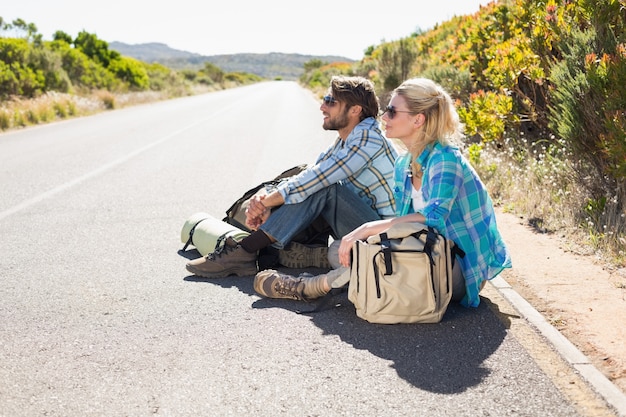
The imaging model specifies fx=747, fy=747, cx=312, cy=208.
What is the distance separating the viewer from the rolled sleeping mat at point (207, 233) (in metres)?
5.49

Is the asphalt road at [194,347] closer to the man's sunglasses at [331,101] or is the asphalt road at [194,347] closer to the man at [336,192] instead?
the man at [336,192]

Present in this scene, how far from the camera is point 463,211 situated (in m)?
4.29

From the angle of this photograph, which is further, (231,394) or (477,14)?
(477,14)

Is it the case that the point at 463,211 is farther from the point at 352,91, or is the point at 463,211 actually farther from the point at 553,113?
the point at 553,113

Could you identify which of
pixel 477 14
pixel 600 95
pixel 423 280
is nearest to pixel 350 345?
pixel 423 280

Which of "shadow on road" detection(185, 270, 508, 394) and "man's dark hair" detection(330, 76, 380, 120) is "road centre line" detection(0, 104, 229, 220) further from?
"shadow on road" detection(185, 270, 508, 394)

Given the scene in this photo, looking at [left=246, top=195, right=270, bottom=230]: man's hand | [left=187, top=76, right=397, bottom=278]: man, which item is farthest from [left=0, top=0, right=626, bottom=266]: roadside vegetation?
[left=246, top=195, right=270, bottom=230]: man's hand

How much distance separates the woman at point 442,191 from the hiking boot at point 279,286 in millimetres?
256

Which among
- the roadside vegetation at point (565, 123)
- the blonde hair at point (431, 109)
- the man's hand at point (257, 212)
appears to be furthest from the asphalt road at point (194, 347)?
the roadside vegetation at point (565, 123)

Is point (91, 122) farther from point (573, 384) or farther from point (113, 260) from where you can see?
point (573, 384)

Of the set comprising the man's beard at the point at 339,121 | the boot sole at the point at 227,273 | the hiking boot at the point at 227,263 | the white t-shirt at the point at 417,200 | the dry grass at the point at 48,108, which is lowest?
the dry grass at the point at 48,108

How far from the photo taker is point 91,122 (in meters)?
21.2

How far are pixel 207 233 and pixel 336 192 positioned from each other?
47.4 inches

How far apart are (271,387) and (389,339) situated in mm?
850
